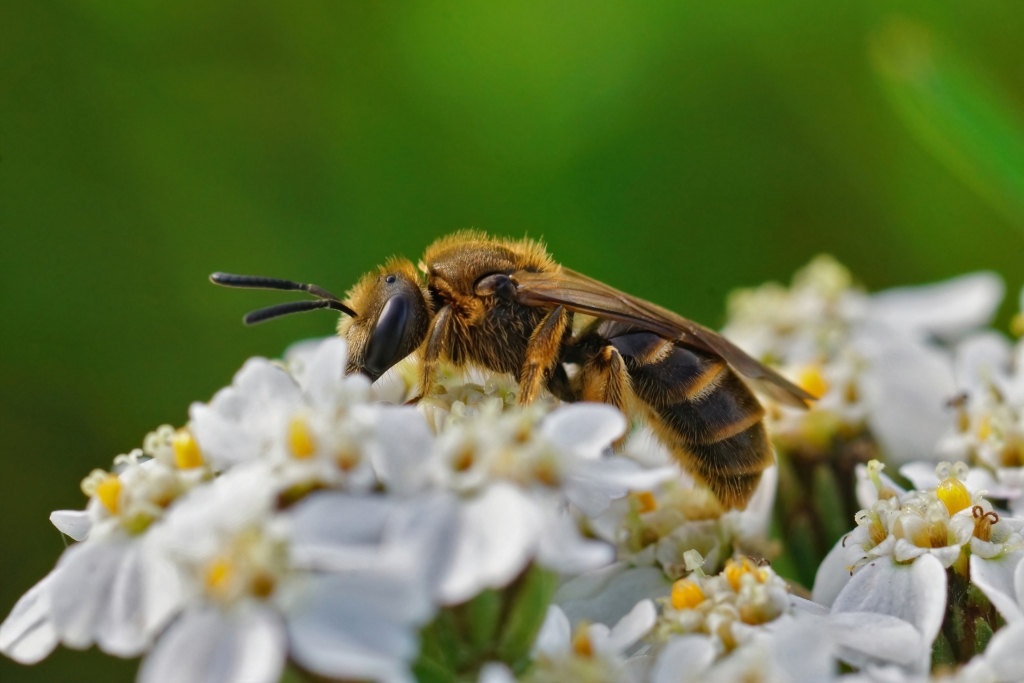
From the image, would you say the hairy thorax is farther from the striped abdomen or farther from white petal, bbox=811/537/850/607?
white petal, bbox=811/537/850/607

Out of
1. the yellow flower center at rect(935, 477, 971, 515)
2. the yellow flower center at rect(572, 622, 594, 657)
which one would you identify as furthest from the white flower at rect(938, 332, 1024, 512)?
the yellow flower center at rect(572, 622, 594, 657)

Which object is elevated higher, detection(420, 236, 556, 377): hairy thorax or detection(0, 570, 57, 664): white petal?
detection(420, 236, 556, 377): hairy thorax

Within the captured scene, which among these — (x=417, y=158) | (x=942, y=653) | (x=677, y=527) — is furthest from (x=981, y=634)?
(x=417, y=158)

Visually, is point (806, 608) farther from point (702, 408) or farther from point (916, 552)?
point (702, 408)

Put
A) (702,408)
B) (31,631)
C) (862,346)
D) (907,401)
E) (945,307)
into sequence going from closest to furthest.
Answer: (31,631) < (702,408) < (907,401) < (862,346) < (945,307)

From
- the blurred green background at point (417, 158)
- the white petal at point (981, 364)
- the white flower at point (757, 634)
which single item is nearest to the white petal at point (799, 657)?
the white flower at point (757, 634)

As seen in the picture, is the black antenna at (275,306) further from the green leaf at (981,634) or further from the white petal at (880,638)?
the green leaf at (981,634)
